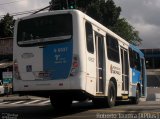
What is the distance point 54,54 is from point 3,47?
4102cm

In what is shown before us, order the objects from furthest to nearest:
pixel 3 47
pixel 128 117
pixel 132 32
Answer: pixel 132 32, pixel 3 47, pixel 128 117

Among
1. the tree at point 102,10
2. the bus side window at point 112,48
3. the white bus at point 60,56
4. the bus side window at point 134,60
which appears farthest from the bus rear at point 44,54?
the tree at point 102,10

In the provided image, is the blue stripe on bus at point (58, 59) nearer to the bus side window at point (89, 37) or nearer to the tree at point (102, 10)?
the bus side window at point (89, 37)

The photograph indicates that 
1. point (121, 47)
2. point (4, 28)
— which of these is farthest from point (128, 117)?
point (4, 28)

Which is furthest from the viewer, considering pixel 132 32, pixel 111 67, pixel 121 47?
pixel 132 32

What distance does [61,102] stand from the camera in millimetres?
18828

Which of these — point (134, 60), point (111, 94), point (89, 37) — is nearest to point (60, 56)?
point (89, 37)

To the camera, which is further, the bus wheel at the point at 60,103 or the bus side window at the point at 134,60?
the bus side window at the point at 134,60

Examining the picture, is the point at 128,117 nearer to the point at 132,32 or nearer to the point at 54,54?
the point at 54,54

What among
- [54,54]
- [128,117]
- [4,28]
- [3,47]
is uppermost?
[4,28]

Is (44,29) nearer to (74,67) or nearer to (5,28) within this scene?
(74,67)

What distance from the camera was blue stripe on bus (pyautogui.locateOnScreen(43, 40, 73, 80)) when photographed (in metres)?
14.9

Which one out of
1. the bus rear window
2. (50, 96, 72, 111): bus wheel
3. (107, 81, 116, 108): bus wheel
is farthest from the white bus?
(50, 96, 72, 111): bus wheel

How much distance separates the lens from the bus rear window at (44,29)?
15.4 metres
